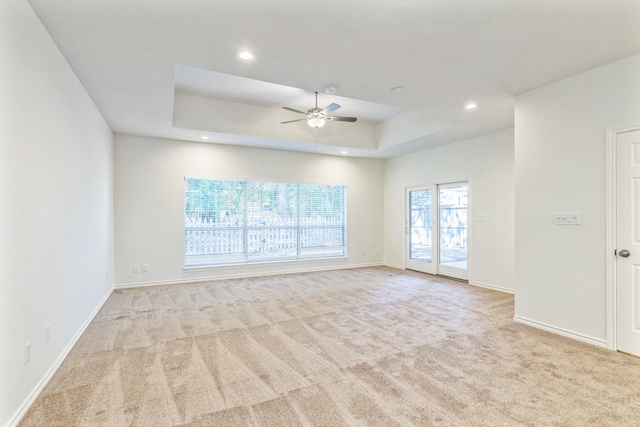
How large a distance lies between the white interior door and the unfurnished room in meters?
0.01

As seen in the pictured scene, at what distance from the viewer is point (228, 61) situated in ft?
9.69

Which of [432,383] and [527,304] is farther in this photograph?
[527,304]

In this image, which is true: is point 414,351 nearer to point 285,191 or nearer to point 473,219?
point 473,219

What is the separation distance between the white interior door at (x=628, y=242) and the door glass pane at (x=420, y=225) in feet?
12.6

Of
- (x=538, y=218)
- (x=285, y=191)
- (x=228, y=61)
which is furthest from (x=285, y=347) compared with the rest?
(x=285, y=191)

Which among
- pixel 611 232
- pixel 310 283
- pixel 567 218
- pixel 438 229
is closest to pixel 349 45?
pixel 567 218

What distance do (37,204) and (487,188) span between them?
5.94 metres

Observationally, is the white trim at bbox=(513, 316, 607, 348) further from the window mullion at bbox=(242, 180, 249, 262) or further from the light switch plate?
the window mullion at bbox=(242, 180, 249, 262)

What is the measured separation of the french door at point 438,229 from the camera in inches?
239

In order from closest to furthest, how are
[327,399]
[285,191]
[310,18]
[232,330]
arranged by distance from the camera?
[327,399]
[310,18]
[232,330]
[285,191]

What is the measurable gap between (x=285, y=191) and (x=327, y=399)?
5.13 meters

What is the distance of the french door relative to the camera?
6074 mm

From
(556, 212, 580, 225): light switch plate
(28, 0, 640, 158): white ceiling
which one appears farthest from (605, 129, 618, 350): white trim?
(28, 0, 640, 158): white ceiling

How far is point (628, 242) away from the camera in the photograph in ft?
9.43
